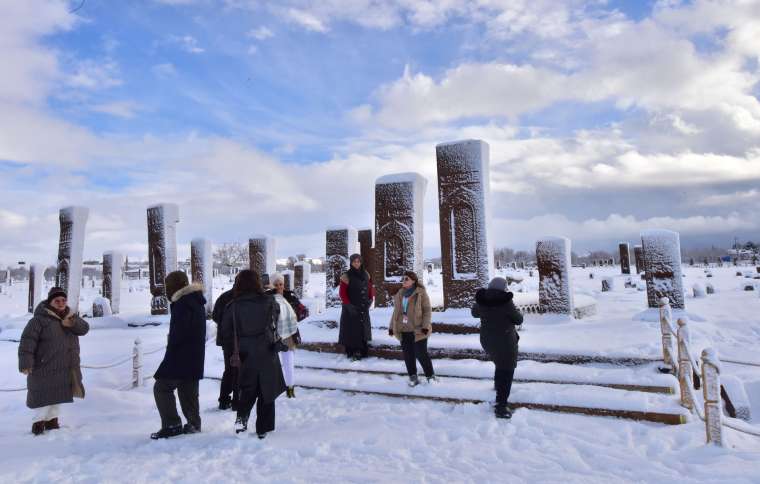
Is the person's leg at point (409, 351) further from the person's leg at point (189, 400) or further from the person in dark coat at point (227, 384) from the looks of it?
the person's leg at point (189, 400)

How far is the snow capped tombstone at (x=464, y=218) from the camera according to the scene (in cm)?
989

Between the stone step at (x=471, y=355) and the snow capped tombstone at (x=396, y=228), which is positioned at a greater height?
the snow capped tombstone at (x=396, y=228)

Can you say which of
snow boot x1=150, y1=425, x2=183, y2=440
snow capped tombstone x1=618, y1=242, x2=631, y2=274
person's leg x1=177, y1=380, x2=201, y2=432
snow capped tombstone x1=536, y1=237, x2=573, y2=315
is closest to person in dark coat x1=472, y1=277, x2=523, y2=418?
person's leg x1=177, y1=380, x2=201, y2=432

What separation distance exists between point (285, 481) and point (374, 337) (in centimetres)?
464

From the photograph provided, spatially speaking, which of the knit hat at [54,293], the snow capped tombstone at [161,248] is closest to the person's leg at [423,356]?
the knit hat at [54,293]

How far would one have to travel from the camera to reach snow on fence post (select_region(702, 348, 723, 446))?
403 cm

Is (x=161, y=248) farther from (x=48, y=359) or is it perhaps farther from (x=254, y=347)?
(x=254, y=347)

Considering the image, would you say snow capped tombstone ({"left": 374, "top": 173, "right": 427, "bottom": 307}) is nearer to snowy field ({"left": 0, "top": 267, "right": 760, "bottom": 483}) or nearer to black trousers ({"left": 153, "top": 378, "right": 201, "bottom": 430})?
snowy field ({"left": 0, "top": 267, "right": 760, "bottom": 483})

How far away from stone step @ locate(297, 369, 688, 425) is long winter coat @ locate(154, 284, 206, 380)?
247 cm

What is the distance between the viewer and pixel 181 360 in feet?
15.1

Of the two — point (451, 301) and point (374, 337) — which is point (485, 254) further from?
point (374, 337)

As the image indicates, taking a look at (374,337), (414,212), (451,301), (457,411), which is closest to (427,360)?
(457,411)

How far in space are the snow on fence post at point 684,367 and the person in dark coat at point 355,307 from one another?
13.7 feet

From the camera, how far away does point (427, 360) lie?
6293mm
